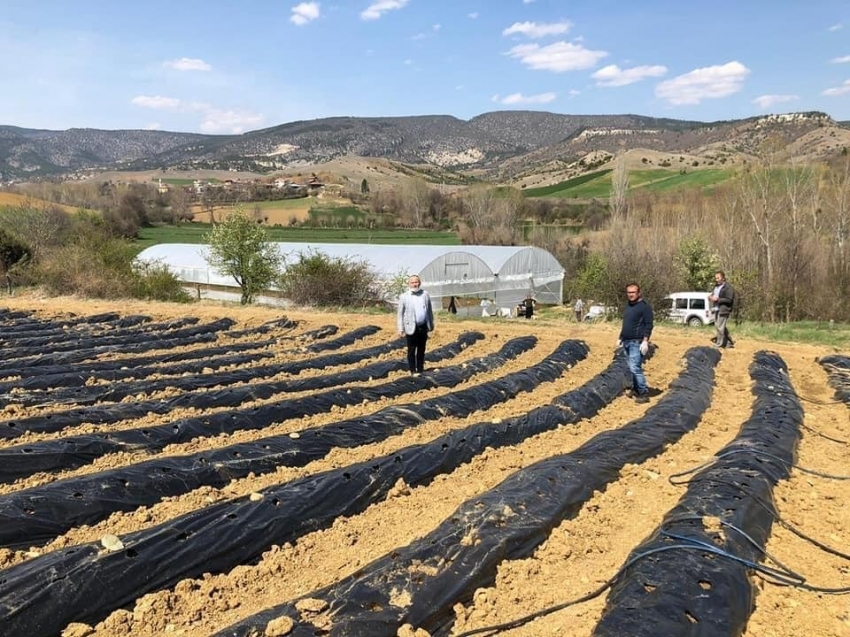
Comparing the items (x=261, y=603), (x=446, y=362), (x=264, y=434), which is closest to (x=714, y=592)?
(x=261, y=603)

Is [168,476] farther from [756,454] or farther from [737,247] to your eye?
[737,247]

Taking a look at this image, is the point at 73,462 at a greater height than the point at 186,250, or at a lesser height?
lesser

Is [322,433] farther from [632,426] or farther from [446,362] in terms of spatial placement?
[446,362]

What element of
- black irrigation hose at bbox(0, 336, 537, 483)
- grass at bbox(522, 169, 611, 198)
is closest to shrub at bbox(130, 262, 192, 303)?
black irrigation hose at bbox(0, 336, 537, 483)

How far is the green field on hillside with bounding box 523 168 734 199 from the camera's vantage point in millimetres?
67062

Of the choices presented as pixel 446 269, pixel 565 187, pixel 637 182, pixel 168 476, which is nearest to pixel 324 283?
pixel 446 269

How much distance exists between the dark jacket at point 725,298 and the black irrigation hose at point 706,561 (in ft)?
22.1

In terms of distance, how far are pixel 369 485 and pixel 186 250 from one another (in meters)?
34.8

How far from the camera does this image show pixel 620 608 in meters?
3.31

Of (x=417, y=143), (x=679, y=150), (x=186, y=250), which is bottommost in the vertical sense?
(x=186, y=250)

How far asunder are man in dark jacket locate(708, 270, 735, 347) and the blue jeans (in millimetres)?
4762

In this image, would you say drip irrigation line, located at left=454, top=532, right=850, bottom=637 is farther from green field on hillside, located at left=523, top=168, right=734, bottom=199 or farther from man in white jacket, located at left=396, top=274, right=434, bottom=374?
green field on hillside, located at left=523, top=168, right=734, bottom=199

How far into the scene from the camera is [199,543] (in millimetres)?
4184

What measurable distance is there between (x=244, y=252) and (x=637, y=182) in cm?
6762
